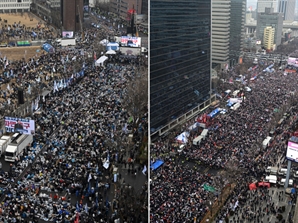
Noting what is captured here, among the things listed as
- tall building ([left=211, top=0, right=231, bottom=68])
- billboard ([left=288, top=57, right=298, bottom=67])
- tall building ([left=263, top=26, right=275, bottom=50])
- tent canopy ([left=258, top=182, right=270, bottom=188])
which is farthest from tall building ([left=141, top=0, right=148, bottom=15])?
tall building ([left=263, top=26, right=275, bottom=50])

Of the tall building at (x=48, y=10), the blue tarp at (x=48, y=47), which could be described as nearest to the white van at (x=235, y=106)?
the blue tarp at (x=48, y=47)

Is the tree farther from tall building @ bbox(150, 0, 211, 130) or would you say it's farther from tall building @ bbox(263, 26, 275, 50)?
tall building @ bbox(263, 26, 275, 50)

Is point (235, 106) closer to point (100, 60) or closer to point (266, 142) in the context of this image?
point (266, 142)

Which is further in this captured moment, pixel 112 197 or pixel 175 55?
pixel 175 55

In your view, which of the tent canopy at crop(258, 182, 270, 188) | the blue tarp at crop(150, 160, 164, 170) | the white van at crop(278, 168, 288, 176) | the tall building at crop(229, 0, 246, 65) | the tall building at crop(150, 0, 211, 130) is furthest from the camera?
the tall building at crop(229, 0, 246, 65)

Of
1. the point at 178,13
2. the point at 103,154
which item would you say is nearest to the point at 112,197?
the point at 103,154

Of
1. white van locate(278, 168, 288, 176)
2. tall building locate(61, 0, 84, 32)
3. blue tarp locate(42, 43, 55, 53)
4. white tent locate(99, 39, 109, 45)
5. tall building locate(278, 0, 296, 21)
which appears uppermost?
tall building locate(278, 0, 296, 21)

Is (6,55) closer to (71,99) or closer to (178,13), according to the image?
(71,99)
